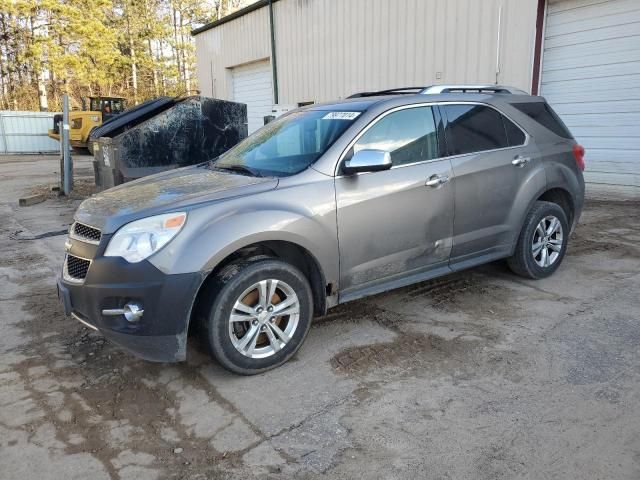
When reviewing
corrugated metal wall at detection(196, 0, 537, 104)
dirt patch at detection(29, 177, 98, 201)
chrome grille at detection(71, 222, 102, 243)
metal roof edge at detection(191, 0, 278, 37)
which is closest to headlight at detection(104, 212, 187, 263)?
chrome grille at detection(71, 222, 102, 243)

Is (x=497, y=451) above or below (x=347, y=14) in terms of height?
below

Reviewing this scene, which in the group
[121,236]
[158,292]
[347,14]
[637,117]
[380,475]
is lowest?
[380,475]

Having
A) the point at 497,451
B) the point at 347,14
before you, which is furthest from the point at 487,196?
the point at 347,14

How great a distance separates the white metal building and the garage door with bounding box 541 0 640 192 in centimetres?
2

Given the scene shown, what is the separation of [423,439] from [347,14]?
12436mm

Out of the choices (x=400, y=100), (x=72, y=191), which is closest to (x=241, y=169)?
(x=400, y=100)

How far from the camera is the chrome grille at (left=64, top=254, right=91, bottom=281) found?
314cm

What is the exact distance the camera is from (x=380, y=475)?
2.36m

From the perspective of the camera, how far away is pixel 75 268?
3.27 metres

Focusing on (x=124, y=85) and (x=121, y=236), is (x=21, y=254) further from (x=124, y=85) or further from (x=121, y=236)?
(x=124, y=85)

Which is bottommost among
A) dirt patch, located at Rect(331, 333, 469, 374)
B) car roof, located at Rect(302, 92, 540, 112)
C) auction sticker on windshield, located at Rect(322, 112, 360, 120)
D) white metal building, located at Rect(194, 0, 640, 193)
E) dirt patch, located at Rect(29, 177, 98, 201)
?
dirt patch, located at Rect(331, 333, 469, 374)

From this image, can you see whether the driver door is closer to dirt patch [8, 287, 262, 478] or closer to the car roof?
the car roof

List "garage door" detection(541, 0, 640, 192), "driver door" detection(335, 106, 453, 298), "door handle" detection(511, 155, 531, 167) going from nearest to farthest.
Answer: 1. "driver door" detection(335, 106, 453, 298)
2. "door handle" detection(511, 155, 531, 167)
3. "garage door" detection(541, 0, 640, 192)

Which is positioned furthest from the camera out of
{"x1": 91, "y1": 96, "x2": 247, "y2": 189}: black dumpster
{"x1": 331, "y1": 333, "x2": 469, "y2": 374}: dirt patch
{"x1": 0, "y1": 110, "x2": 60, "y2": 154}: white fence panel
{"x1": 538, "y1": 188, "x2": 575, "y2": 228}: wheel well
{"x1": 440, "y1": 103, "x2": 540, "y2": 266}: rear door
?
{"x1": 0, "y1": 110, "x2": 60, "y2": 154}: white fence panel
